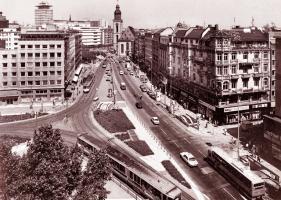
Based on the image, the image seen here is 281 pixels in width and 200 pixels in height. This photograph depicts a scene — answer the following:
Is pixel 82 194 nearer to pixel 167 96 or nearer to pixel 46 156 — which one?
pixel 46 156

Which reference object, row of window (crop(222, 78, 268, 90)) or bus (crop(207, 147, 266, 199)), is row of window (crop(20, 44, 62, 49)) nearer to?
row of window (crop(222, 78, 268, 90))

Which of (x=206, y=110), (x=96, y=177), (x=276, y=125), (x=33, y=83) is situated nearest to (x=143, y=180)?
(x=96, y=177)

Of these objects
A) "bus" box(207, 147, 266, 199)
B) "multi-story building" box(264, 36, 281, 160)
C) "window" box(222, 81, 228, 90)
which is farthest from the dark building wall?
"window" box(222, 81, 228, 90)

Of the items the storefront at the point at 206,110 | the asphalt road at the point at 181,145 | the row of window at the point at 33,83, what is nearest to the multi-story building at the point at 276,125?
the asphalt road at the point at 181,145

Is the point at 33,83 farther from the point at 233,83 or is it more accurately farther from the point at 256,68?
the point at 256,68

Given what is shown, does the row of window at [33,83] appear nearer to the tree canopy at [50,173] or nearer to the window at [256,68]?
the window at [256,68]
